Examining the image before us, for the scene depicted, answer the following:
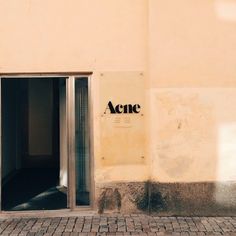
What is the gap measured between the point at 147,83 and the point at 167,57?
56cm

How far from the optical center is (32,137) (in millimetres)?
13055

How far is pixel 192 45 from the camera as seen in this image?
7.14 m

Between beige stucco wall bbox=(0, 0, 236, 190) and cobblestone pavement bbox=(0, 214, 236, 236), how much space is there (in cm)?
74

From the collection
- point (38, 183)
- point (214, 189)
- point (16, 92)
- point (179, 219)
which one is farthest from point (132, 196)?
point (16, 92)

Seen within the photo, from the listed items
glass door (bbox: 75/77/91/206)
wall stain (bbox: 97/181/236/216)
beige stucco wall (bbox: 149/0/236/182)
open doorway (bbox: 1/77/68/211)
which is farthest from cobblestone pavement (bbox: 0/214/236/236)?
open doorway (bbox: 1/77/68/211)

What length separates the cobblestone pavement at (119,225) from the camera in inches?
247

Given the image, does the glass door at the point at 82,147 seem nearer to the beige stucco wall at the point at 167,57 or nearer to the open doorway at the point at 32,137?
the beige stucco wall at the point at 167,57

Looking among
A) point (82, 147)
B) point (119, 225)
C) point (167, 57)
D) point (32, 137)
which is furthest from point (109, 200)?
point (32, 137)

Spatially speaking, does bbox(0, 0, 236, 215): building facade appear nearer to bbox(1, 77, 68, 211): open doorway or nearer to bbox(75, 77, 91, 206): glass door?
bbox(75, 77, 91, 206): glass door

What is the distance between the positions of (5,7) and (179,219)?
466cm

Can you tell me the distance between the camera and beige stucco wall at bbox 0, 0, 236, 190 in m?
7.13

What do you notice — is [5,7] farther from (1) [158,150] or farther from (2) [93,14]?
(1) [158,150]

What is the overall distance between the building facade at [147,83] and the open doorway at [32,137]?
6.92 feet

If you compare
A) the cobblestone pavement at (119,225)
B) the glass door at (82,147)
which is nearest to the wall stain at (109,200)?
the cobblestone pavement at (119,225)
